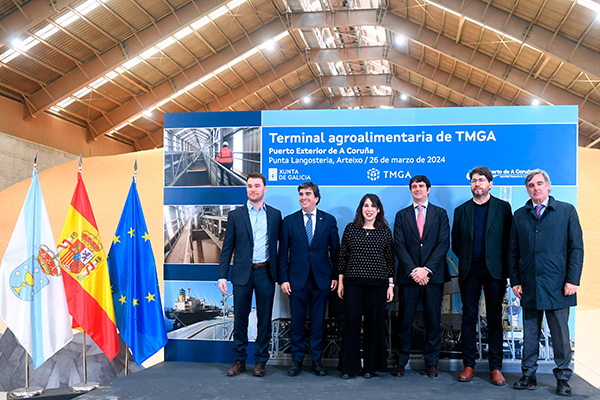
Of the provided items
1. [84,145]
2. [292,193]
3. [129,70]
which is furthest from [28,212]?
[84,145]

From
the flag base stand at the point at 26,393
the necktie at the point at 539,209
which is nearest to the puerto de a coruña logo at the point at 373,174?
the necktie at the point at 539,209

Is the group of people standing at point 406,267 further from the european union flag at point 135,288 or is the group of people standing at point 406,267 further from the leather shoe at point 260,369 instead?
the european union flag at point 135,288

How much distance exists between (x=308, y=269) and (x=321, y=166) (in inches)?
43.0

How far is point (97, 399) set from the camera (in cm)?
332

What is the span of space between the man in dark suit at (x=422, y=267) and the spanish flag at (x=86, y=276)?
8.07 feet

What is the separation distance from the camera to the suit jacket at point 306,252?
383 cm

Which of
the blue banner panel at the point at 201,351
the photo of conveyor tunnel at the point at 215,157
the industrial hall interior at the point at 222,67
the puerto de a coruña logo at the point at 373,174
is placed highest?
the industrial hall interior at the point at 222,67

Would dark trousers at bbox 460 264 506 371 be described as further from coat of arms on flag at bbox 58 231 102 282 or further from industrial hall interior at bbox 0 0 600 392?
industrial hall interior at bbox 0 0 600 392

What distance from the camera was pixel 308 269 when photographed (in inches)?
150

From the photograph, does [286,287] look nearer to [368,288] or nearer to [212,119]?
[368,288]

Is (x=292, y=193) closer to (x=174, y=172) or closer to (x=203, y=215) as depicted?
(x=203, y=215)

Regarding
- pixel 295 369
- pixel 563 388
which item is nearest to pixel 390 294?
pixel 295 369

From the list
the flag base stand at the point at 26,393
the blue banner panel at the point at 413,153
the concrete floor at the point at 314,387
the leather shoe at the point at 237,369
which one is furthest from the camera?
the flag base stand at the point at 26,393

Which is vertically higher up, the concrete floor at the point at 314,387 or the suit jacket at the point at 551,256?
the suit jacket at the point at 551,256
